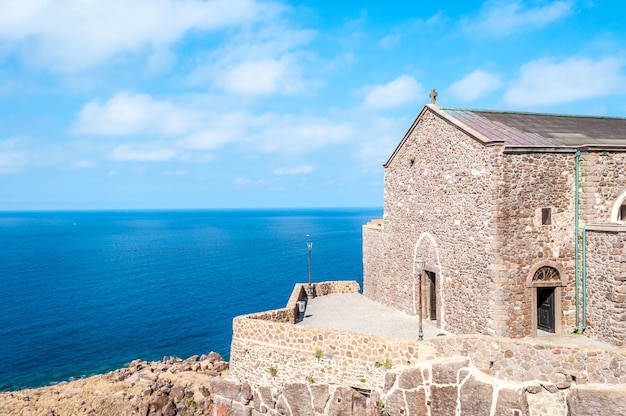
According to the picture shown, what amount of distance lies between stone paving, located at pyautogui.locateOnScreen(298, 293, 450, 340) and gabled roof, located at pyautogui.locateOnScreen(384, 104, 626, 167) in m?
8.43

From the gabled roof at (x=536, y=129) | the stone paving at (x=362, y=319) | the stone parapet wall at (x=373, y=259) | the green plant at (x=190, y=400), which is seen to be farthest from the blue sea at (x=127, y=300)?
the gabled roof at (x=536, y=129)

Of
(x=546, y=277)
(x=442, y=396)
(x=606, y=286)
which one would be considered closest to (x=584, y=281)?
(x=606, y=286)

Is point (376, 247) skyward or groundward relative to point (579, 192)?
groundward

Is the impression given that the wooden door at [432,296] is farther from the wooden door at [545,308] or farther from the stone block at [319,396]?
the stone block at [319,396]

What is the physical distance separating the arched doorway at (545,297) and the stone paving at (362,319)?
3.72 meters

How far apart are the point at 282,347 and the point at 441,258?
7.88 metres

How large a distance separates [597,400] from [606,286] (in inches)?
225

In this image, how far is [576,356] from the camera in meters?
13.2

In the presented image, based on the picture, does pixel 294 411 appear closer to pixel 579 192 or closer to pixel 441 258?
pixel 441 258

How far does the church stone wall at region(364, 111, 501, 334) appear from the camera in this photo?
17734 millimetres

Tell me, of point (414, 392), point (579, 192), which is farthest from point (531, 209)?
point (414, 392)

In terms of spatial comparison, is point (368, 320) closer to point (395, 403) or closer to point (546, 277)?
point (395, 403)

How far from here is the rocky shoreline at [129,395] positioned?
25.0 meters

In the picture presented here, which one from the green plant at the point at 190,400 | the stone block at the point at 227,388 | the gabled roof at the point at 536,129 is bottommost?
the green plant at the point at 190,400
